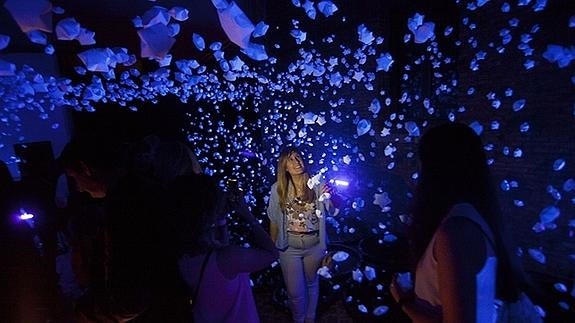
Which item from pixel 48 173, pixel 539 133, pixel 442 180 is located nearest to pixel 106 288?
pixel 442 180

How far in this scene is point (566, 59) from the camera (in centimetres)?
471

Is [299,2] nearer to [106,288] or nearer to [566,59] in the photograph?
[566,59]

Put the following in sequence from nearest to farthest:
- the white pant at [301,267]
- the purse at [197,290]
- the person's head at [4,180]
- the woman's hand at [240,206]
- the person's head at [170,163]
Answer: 1. the purse at [197,290]
2. the woman's hand at [240,206]
3. the person's head at [170,163]
4. the person's head at [4,180]
5. the white pant at [301,267]

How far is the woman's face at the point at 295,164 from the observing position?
4.02 metres

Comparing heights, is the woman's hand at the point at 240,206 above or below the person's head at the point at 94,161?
below

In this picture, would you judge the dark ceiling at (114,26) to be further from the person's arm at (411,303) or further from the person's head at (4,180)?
the person's arm at (411,303)

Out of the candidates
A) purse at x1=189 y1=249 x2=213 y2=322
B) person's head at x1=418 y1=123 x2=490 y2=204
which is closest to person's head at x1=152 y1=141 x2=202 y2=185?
purse at x1=189 y1=249 x2=213 y2=322

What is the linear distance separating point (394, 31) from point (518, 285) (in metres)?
6.38

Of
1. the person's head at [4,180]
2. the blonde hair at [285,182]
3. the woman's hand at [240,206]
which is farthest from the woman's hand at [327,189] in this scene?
the person's head at [4,180]

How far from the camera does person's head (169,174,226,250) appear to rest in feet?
6.17

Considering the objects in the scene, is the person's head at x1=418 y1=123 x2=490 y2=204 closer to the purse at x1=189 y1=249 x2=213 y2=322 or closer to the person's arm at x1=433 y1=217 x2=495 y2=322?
the person's arm at x1=433 y1=217 x2=495 y2=322

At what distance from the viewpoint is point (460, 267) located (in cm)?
131

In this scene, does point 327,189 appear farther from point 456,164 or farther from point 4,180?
point 4,180

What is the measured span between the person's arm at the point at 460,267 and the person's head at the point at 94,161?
2.09m
